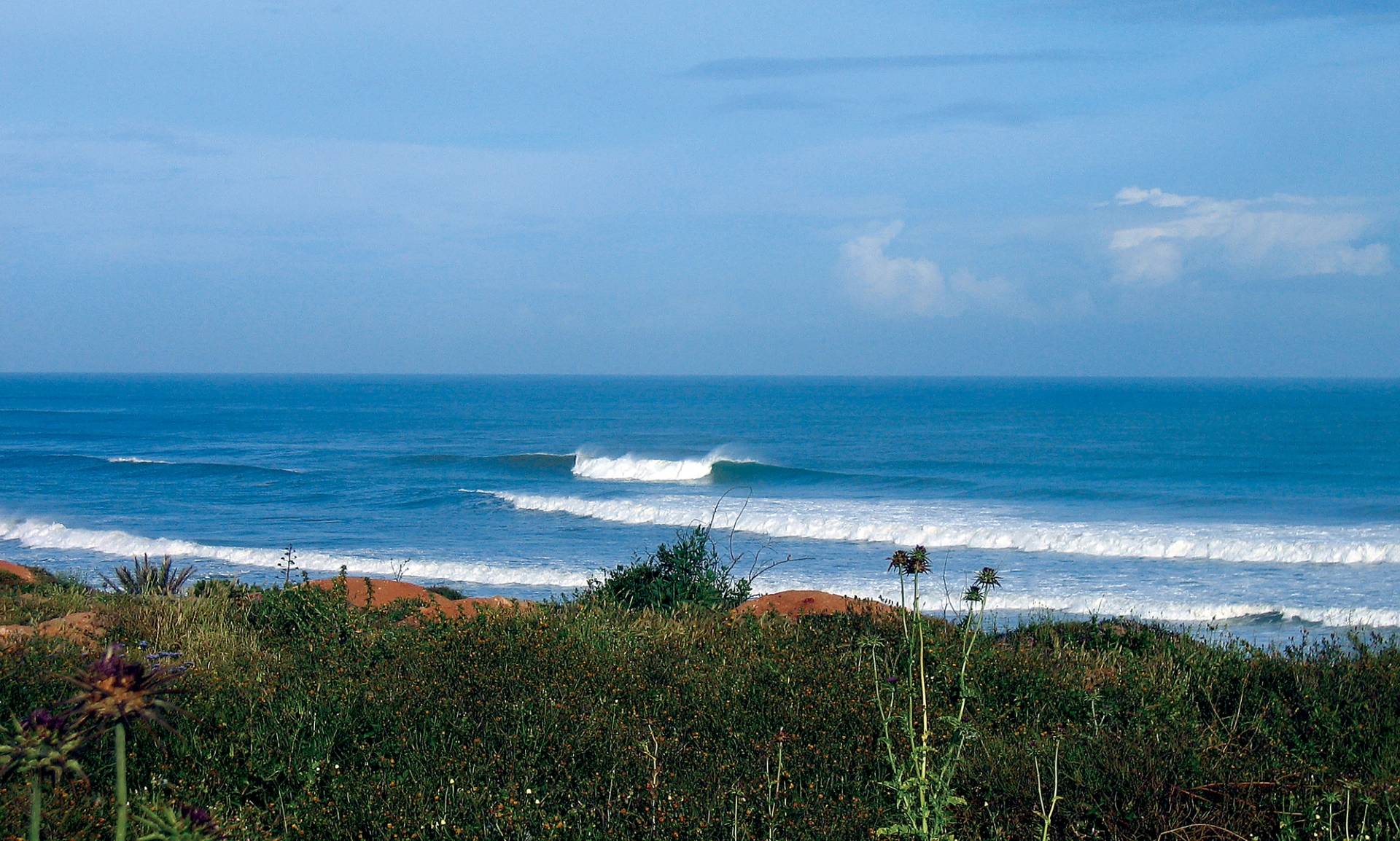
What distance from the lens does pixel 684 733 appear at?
519 centimetres

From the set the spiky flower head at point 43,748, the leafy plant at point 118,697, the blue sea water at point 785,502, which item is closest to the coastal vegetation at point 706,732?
the spiky flower head at point 43,748

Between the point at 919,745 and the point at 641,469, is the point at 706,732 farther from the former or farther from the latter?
the point at 641,469

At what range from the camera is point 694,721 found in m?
5.32

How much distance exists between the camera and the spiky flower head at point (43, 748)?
5.98 ft

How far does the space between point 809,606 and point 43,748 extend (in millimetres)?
7870

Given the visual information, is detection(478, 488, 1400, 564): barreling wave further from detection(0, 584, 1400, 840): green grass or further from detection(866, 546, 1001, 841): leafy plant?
detection(866, 546, 1001, 841): leafy plant

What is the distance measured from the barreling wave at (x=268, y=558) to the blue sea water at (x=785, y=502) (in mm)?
102

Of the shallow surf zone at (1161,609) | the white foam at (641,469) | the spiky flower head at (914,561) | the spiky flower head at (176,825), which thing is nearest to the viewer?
the spiky flower head at (176,825)

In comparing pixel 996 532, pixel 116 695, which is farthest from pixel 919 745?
pixel 996 532

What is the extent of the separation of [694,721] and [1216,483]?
122 feet

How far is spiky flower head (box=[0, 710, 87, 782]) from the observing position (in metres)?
1.82

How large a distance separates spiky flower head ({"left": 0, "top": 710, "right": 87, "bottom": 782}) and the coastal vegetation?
1.02 m

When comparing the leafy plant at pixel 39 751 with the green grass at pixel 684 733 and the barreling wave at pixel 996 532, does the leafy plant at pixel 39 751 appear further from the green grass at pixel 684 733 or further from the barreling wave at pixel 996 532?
the barreling wave at pixel 996 532

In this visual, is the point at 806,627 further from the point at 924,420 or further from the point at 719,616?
the point at 924,420
